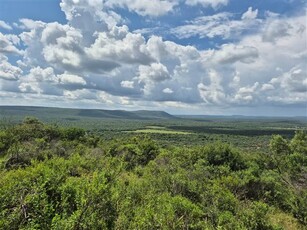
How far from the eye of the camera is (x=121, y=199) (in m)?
12.2

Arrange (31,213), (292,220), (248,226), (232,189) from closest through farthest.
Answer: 1. (31,213)
2. (248,226)
3. (292,220)
4. (232,189)

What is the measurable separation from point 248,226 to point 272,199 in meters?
12.3

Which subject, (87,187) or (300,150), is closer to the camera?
(87,187)

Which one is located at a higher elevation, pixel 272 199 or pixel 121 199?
pixel 121 199

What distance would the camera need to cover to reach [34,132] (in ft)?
139

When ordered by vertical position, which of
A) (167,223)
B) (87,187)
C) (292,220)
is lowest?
(292,220)

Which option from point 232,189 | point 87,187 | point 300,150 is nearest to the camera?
point 87,187

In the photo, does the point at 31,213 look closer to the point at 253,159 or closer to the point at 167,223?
the point at 167,223

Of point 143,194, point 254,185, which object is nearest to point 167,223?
point 143,194

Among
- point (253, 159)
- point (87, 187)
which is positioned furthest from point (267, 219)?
point (253, 159)

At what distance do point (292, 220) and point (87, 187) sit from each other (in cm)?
1497

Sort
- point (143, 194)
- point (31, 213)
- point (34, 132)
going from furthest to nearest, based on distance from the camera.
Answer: point (34, 132)
point (143, 194)
point (31, 213)

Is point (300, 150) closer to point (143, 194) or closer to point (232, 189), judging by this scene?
point (232, 189)

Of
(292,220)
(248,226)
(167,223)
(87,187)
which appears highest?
(87,187)
